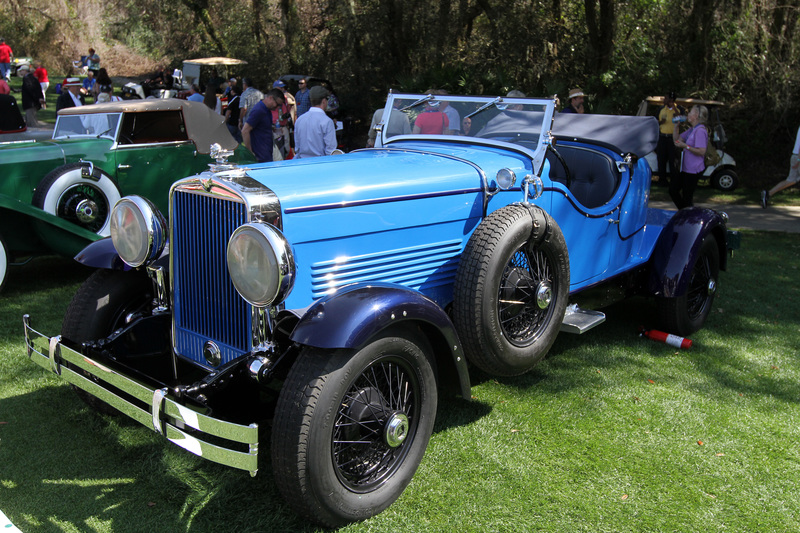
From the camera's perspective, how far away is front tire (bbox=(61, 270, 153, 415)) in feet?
11.5

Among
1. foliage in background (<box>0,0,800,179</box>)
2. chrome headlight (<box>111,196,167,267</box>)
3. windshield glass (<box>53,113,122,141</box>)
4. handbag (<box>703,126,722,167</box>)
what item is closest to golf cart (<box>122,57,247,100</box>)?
foliage in background (<box>0,0,800,179</box>)

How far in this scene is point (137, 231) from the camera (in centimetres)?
336

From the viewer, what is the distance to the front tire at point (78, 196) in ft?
20.1

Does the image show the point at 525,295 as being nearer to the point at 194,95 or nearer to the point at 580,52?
the point at 580,52

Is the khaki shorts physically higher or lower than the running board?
higher

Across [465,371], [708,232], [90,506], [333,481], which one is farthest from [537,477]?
[708,232]

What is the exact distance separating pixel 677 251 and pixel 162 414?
382cm

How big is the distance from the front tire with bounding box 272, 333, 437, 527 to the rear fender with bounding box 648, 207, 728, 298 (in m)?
2.54

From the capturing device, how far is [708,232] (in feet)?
16.2

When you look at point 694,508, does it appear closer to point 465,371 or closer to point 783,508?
point 783,508

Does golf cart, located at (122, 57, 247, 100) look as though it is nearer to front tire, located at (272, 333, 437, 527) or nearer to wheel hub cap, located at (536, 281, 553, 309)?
wheel hub cap, located at (536, 281, 553, 309)

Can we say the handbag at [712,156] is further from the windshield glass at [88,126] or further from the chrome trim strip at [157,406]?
the chrome trim strip at [157,406]

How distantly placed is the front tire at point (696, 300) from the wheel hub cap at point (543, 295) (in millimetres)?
1601

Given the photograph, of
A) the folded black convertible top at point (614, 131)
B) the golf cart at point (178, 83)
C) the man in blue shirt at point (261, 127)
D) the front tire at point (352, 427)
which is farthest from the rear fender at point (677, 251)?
the golf cart at point (178, 83)
